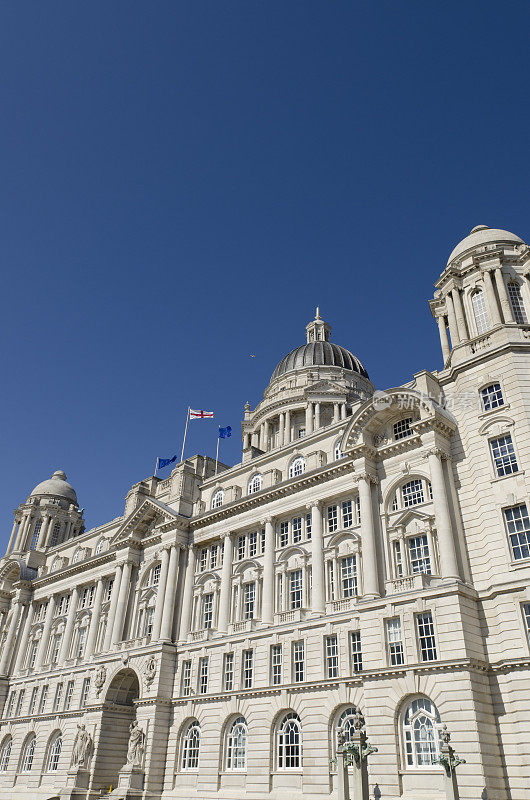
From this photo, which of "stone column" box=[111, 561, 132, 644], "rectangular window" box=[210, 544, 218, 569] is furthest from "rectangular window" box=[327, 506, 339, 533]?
"stone column" box=[111, 561, 132, 644]

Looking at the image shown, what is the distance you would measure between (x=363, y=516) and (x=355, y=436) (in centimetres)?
604

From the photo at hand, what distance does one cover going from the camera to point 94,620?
63188mm

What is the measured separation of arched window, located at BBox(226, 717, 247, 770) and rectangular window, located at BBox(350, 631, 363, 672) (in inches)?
407

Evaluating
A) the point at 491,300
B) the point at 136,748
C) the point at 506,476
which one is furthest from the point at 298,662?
the point at 491,300

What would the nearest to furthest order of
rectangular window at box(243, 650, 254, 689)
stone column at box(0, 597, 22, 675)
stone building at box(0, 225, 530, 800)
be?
stone building at box(0, 225, 530, 800) → rectangular window at box(243, 650, 254, 689) → stone column at box(0, 597, 22, 675)

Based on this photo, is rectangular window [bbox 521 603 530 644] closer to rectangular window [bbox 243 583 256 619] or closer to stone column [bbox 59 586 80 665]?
rectangular window [bbox 243 583 256 619]

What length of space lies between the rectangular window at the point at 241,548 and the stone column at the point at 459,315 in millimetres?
24283

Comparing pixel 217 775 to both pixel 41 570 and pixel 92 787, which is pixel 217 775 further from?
pixel 41 570

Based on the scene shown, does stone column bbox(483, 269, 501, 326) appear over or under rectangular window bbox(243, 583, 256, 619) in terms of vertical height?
over

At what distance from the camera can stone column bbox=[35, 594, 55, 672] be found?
2702 inches

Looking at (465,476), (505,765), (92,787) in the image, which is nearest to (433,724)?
(505,765)

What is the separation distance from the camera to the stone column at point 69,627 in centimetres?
6512

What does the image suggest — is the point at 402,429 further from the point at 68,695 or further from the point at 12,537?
the point at 12,537

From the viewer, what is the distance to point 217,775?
43094 millimetres
